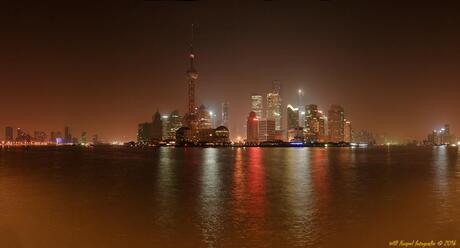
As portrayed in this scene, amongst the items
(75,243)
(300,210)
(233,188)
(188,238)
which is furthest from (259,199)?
(75,243)

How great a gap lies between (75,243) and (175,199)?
16.6 m

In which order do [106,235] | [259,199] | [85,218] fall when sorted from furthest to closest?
[259,199], [85,218], [106,235]

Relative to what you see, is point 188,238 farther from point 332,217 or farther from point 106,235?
point 332,217

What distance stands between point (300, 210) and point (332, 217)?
3.18m

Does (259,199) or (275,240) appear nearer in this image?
(275,240)

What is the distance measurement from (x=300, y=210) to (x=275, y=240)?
9572 mm

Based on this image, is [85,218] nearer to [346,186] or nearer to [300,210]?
[300,210]

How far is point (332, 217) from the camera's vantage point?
1141 inches

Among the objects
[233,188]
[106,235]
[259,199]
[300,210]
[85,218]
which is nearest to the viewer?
[106,235]

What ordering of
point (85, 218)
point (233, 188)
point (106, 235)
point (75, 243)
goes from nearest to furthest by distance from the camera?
point (75, 243) < point (106, 235) < point (85, 218) < point (233, 188)

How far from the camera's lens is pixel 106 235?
23.8m

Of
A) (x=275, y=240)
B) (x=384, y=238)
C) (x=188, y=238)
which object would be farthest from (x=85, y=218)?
(x=384, y=238)

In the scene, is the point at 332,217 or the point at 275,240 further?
the point at 332,217

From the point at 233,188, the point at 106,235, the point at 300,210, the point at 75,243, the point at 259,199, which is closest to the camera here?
the point at 75,243
